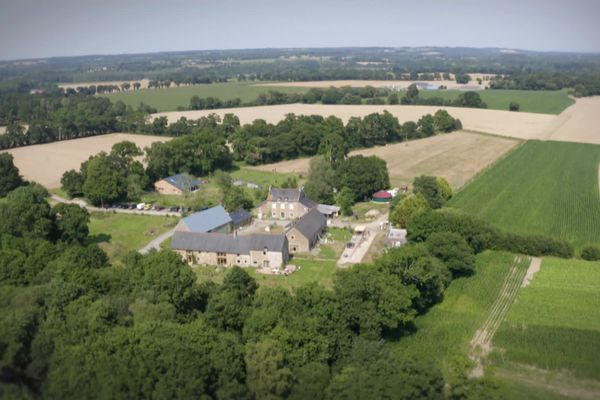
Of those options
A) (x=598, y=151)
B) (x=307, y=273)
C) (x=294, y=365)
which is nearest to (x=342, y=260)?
(x=307, y=273)

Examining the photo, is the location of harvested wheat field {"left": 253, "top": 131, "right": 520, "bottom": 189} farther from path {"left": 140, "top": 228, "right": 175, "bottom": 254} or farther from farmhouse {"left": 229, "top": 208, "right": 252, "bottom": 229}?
path {"left": 140, "top": 228, "right": 175, "bottom": 254}

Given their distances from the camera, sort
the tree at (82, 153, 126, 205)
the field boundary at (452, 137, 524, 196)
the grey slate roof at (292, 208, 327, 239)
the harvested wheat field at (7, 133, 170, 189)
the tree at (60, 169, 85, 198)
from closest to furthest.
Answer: the grey slate roof at (292, 208, 327, 239) < the tree at (82, 153, 126, 205) < the tree at (60, 169, 85, 198) < the field boundary at (452, 137, 524, 196) < the harvested wheat field at (7, 133, 170, 189)

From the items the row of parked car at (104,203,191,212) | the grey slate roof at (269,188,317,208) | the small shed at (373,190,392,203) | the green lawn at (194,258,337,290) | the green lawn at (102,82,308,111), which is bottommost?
the green lawn at (194,258,337,290)

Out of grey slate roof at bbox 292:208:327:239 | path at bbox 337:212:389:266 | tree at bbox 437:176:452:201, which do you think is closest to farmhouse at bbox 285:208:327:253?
grey slate roof at bbox 292:208:327:239

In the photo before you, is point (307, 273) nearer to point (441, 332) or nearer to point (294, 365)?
point (441, 332)

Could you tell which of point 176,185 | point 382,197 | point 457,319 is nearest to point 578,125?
point 382,197

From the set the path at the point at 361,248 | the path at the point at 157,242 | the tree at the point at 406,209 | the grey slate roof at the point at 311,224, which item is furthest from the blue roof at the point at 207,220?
the tree at the point at 406,209
